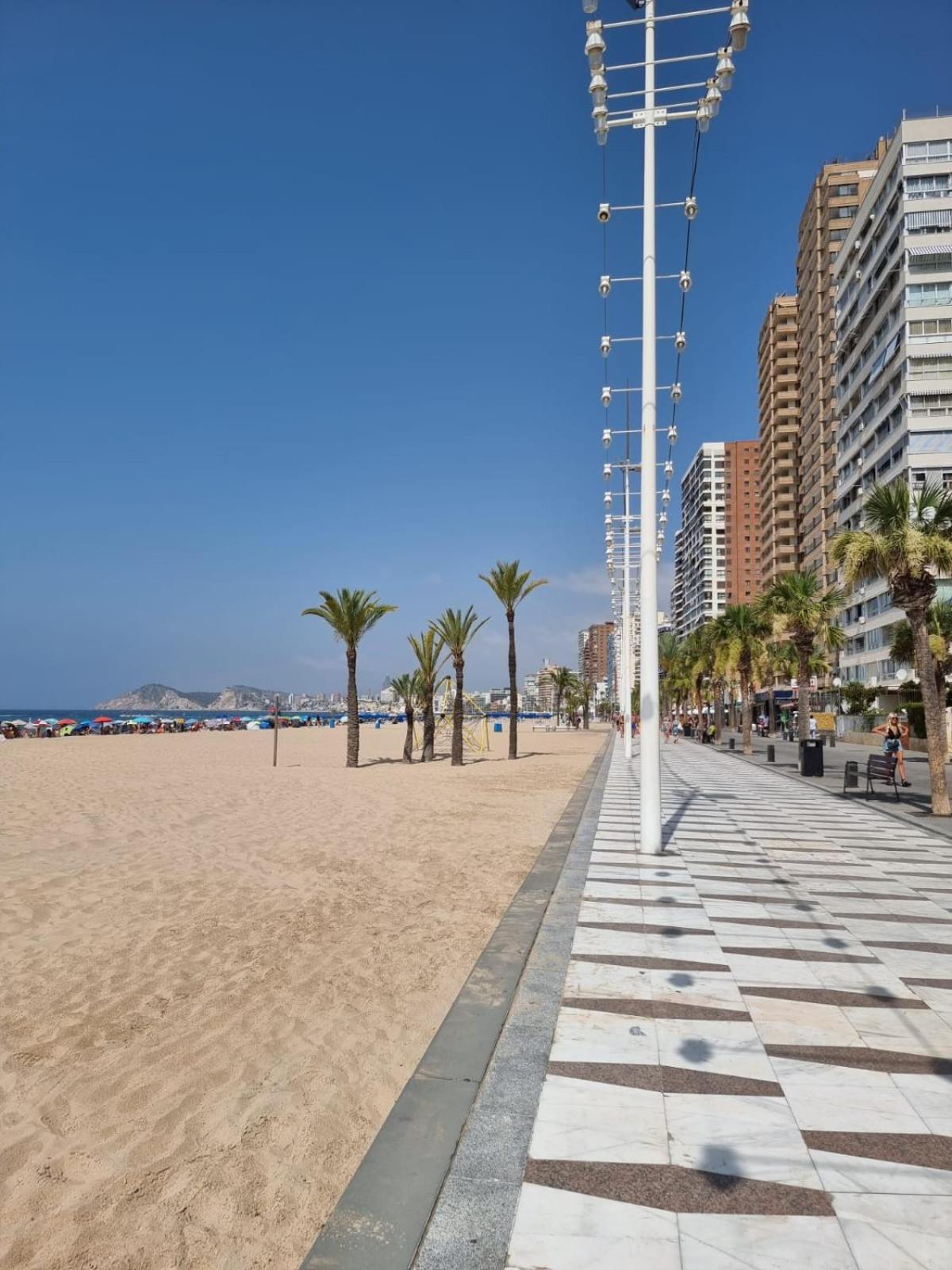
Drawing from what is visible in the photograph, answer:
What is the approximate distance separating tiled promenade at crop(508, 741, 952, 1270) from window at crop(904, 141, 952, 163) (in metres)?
61.4

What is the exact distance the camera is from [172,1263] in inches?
113

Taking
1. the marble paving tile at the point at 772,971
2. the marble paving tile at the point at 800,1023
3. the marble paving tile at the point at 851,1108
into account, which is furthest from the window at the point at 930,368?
the marble paving tile at the point at 851,1108

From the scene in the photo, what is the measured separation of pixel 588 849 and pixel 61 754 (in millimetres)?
31971

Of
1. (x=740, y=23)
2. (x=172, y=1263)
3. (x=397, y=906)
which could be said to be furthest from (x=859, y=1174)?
(x=740, y=23)

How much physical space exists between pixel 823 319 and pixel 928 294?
1050 inches

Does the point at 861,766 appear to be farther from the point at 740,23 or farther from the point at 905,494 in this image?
the point at 740,23

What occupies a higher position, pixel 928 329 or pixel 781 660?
pixel 928 329

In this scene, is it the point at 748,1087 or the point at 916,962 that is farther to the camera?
the point at 916,962

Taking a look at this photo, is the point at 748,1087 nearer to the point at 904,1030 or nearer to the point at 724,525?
the point at 904,1030

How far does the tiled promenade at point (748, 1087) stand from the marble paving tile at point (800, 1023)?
0.02 m

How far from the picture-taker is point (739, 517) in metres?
145

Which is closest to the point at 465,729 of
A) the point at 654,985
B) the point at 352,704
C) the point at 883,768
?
the point at 352,704

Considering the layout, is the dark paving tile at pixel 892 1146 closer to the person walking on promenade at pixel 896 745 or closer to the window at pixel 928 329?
the person walking on promenade at pixel 896 745

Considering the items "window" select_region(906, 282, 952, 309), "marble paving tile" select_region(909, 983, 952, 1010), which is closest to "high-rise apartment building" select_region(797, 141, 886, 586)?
"window" select_region(906, 282, 952, 309)
